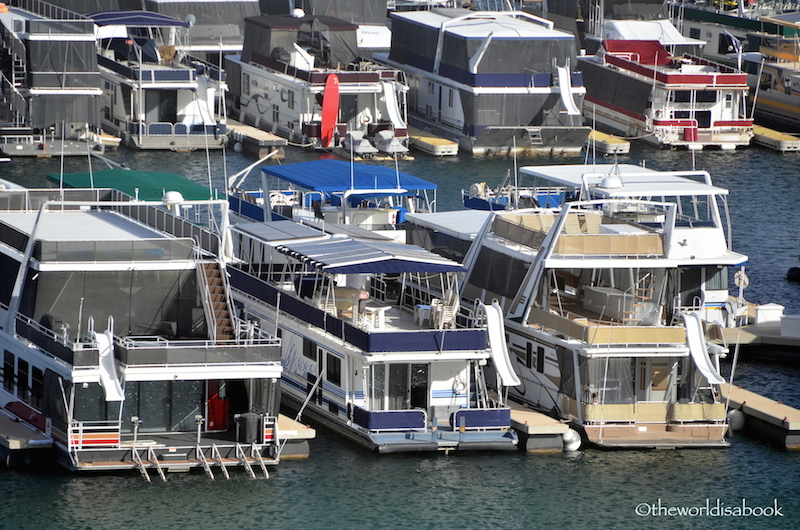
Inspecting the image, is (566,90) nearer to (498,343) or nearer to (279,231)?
(279,231)

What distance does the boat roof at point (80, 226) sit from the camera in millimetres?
37344

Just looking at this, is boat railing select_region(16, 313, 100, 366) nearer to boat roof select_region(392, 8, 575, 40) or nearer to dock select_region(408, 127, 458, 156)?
dock select_region(408, 127, 458, 156)

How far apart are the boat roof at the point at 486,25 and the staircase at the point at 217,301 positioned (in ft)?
123

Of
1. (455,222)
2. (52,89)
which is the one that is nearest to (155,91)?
(52,89)

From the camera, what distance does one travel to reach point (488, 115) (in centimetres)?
7194

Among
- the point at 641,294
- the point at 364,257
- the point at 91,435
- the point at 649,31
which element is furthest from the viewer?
Result: the point at 649,31

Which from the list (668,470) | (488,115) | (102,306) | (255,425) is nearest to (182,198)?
(102,306)

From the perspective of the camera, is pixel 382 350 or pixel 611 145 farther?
pixel 611 145

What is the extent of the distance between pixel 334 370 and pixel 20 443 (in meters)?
6.76

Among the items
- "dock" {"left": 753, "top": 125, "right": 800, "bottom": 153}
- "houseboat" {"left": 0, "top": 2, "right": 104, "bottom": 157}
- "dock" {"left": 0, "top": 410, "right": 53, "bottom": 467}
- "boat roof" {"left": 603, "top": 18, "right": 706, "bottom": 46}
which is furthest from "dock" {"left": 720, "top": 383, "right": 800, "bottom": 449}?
"boat roof" {"left": 603, "top": 18, "right": 706, "bottom": 46}

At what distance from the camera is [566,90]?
71.7 m

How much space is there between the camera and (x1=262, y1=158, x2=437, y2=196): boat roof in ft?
156

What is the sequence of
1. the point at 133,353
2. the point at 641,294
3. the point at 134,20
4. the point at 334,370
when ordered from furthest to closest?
the point at 134,20
the point at 641,294
the point at 334,370
the point at 133,353

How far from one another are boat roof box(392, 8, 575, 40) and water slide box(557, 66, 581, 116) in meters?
1.61
